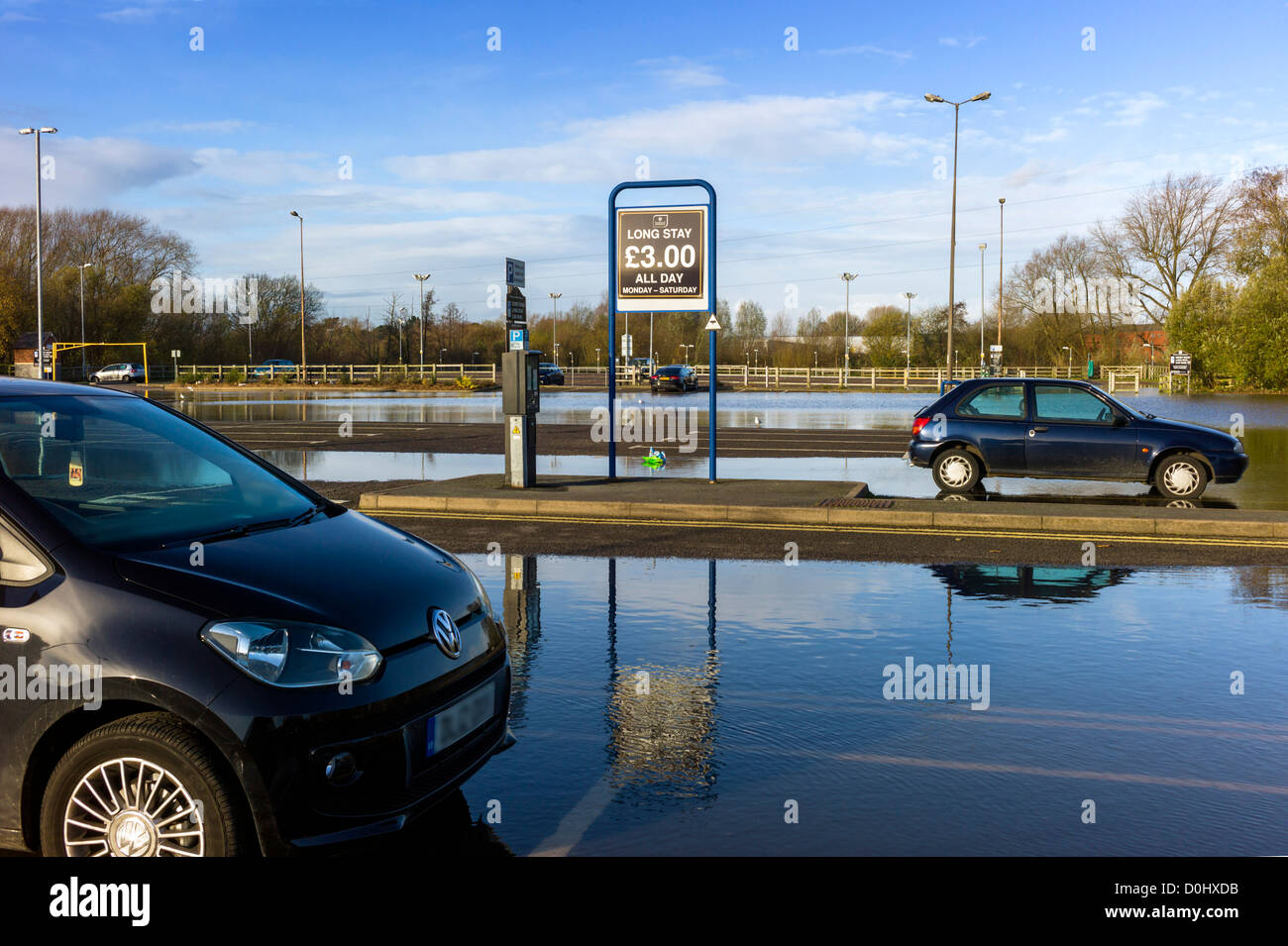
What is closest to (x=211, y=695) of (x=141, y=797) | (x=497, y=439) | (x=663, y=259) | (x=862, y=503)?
(x=141, y=797)

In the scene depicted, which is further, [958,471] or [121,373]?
[121,373]

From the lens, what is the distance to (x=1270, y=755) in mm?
5027

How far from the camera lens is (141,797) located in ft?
11.3

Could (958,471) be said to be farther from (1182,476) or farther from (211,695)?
(211,695)

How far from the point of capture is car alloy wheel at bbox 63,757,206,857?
342 centimetres

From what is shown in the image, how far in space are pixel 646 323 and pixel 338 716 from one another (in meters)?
121

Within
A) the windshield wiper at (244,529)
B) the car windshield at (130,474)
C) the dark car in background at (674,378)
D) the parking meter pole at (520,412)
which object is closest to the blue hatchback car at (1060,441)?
the parking meter pole at (520,412)

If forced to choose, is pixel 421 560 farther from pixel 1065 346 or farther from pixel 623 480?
pixel 1065 346

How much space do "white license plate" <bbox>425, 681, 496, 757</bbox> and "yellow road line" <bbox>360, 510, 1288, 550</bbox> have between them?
8.13m

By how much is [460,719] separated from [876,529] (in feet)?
28.6

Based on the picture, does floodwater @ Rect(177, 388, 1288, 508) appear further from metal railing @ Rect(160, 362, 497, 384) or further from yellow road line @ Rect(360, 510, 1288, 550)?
metal railing @ Rect(160, 362, 497, 384)

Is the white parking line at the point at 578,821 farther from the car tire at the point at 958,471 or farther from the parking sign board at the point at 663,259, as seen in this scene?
the car tire at the point at 958,471

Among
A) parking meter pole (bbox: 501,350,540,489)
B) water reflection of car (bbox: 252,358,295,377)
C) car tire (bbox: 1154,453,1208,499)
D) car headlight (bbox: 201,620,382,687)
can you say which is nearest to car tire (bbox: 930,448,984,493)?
car tire (bbox: 1154,453,1208,499)
